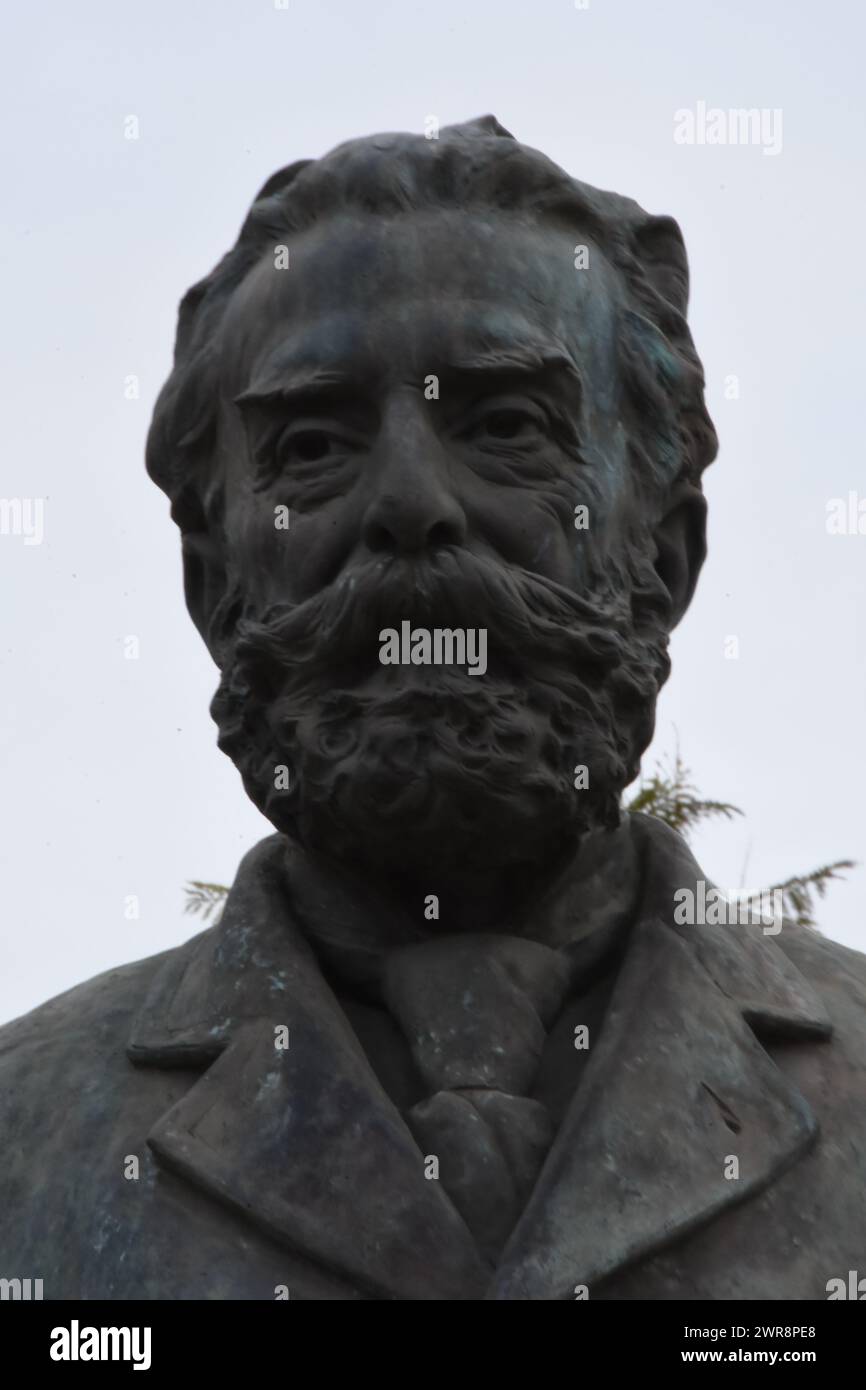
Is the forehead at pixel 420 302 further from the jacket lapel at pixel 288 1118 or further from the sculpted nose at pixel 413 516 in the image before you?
the jacket lapel at pixel 288 1118

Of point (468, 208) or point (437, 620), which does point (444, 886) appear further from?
point (468, 208)

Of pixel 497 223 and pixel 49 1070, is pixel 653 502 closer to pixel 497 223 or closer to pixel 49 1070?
pixel 497 223

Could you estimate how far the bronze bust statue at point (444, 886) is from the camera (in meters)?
7.86

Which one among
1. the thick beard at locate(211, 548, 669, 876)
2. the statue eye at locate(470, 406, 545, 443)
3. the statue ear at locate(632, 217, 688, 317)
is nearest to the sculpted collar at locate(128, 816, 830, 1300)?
the thick beard at locate(211, 548, 669, 876)

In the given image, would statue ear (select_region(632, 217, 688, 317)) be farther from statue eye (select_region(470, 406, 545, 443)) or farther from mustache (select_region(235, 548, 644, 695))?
mustache (select_region(235, 548, 644, 695))

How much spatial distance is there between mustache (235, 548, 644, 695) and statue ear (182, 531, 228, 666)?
485mm

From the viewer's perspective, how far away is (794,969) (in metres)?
8.71

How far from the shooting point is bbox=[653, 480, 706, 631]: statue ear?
9.06 m

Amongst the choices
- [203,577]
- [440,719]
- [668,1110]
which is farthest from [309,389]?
[668,1110]

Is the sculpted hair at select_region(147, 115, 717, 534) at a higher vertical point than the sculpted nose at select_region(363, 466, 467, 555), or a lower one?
higher

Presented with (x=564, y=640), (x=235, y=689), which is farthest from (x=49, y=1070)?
(x=564, y=640)

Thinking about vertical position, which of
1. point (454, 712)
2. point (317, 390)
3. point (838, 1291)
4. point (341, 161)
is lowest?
point (838, 1291)

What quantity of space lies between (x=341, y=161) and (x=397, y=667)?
144 centimetres

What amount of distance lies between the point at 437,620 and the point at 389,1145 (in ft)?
3.99
